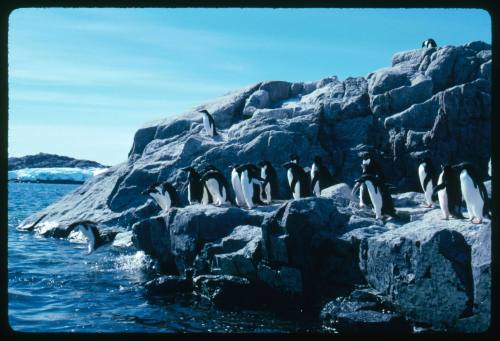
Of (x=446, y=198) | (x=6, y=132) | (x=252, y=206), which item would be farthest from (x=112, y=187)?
(x=6, y=132)

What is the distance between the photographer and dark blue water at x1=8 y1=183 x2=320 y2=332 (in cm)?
928

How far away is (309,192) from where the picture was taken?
48.7 feet

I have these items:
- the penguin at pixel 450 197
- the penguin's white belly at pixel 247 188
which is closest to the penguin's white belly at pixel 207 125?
the penguin's white belly at pixel 247 188

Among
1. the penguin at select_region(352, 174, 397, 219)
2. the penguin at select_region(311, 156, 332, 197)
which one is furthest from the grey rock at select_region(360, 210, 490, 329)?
the penguin at select_region(311, 156, 332, 197)

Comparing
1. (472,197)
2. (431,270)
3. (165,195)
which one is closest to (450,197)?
(472,197)

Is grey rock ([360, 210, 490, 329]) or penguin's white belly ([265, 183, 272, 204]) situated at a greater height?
penguin's white belly ([265, 183, 272, 204])

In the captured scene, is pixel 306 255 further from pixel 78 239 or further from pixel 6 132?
pixel 78 239

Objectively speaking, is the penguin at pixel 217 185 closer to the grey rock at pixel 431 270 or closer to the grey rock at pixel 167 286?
the grey rock at pixel 167 286

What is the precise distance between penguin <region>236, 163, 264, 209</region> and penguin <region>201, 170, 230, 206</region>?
1.75 ft

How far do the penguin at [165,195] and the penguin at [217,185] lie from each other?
2.83 m

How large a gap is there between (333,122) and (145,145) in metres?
9.72

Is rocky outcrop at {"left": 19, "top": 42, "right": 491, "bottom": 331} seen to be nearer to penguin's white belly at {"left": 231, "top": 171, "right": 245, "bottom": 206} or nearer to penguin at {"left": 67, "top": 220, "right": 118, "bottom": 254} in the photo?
penguin's white belly at {"left": 231, "top": 171, "right": 245, "bottom": 206}

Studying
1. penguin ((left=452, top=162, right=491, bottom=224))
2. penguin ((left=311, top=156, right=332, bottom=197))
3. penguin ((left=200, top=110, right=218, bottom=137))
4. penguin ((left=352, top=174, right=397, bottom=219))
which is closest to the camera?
penguin ((left=452, top=162, right=491, bottom=224))

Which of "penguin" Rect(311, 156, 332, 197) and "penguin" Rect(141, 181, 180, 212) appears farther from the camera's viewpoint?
"penguin" Rect(141, 181, 180, 212)
